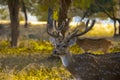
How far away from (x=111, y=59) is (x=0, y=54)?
8905mm

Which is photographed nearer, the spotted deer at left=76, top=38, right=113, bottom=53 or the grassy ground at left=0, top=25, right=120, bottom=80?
the grassy ground at left=0, top=25, right=120, bottom=80

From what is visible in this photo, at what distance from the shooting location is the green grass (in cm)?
1113

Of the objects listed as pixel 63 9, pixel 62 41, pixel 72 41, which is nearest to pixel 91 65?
pixel 72 41

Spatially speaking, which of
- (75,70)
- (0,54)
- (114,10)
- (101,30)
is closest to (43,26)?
(101,30)

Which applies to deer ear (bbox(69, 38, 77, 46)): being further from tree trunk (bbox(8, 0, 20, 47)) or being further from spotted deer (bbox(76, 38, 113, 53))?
tree trunk (bbox(8, 0, 20, 47))

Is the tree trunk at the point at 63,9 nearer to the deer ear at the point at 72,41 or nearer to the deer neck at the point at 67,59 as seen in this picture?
the deer ear at the point at 72,41

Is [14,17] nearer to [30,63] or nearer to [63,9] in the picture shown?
[63,9]

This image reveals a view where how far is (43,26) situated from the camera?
146 ft

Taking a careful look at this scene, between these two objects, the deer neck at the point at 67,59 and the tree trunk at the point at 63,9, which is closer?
the deer neck at the point at 67,59

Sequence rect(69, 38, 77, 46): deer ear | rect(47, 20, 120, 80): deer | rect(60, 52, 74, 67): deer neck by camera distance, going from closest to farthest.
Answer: rect(47, 20, 120, 80): deer, rect(60, 52, 74, 67): deer neck, rect(69, 38, 77, 46): deer ear

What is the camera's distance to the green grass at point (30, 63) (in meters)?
11.1

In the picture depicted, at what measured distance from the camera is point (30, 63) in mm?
13758

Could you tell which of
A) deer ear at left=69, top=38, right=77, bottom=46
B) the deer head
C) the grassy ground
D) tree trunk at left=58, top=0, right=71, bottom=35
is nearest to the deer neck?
the deer head

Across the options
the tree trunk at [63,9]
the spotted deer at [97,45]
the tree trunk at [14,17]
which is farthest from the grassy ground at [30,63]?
the tree trunk at [63,9]
